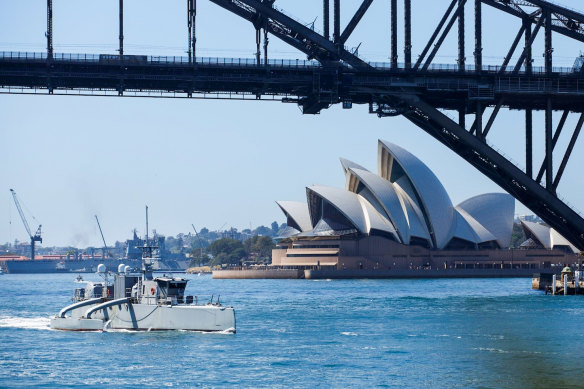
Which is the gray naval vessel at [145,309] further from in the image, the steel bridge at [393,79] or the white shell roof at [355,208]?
the white shell roof at [355,208]

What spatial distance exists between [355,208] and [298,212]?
19892mm

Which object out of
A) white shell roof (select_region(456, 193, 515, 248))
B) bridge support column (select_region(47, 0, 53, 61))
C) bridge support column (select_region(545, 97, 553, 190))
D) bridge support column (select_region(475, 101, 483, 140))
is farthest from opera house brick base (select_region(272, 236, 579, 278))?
bridge support column (select_region(47, 0, 53, 61))

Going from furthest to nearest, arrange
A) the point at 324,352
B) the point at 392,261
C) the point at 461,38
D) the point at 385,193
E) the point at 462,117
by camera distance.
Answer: the point at 392,261 < the point at 385,193 < the point at 462,117 < the point at 461,38 < the point at 324,352

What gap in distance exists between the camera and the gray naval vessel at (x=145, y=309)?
55625 millimetres

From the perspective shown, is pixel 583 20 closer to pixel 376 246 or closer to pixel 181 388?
pixel 181 388

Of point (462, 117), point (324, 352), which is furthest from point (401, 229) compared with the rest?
point (324, 352)

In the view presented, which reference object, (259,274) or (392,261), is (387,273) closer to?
(392,261)

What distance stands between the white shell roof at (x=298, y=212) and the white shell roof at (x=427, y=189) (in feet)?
72.8

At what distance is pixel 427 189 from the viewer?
512 feet

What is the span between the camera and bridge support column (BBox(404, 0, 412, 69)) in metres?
72.8

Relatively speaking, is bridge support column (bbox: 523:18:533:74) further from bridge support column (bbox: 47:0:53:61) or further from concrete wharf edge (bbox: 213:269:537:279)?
concrete wharf edge (bbox: 213:269:537:279)

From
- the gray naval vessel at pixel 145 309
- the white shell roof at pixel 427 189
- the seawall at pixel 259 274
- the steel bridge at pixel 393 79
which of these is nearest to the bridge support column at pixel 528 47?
the steel bridge at pixel 393 79

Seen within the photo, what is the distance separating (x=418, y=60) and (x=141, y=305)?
86.3ft

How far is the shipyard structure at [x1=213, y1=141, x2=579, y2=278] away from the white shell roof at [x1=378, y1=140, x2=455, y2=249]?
144 mm
